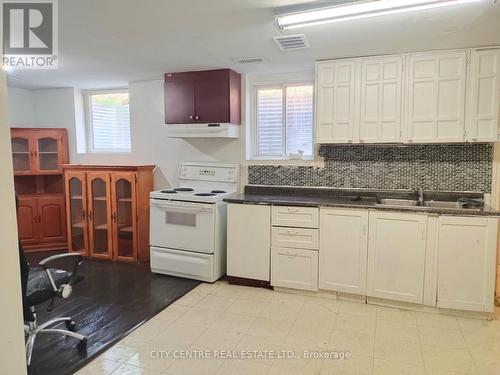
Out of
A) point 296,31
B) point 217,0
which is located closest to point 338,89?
point 296,31

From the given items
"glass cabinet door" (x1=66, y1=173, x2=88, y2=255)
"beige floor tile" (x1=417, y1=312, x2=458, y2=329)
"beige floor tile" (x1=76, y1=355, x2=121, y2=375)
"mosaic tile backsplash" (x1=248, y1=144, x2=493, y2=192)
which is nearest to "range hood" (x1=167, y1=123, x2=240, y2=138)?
"mosaic tile backsplash" (x1=248, y1=144, x2=493, y2=192)

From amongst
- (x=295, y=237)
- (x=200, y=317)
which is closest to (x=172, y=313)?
(x=200, y=317)

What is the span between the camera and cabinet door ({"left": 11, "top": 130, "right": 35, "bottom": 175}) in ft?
15.2

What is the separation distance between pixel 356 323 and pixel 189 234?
1.82 meters

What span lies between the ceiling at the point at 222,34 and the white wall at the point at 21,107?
4.42 feet

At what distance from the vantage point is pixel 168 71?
12.9 feet

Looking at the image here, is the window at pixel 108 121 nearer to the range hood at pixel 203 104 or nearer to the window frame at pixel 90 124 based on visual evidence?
the window frame at pixel 90 124

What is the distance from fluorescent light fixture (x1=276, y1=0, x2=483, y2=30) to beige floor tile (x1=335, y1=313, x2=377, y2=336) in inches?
86.7

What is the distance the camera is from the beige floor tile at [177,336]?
249 centimetres

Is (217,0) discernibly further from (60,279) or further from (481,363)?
(481,363)

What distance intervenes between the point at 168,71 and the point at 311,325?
117 inches

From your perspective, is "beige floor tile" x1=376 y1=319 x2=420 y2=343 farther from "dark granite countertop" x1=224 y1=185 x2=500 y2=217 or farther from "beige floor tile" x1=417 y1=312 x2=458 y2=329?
"dark granite countertop" x1=224 y1=185 x2=500 y2=217

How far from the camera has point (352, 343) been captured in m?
2.52

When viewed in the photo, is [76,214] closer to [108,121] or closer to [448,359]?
[108,121]
